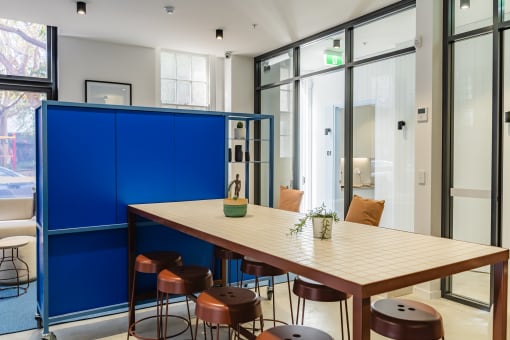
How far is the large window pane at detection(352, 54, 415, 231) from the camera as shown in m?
4.31

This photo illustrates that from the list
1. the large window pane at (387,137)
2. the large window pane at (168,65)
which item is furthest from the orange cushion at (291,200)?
the large window pane at (168,65)

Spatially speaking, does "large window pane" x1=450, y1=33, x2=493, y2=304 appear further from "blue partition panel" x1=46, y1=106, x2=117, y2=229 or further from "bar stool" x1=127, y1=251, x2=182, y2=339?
"blue partition panel" x1=46, y1=106, x2=117, y2=229

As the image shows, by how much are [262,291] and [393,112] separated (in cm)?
232

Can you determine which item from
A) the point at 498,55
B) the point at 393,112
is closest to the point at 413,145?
the point at 393,112

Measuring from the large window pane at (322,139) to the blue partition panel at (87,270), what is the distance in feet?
9.45

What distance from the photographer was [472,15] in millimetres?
3703

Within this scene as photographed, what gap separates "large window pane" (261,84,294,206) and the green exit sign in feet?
2.62

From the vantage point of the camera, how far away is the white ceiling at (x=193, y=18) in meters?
4.38

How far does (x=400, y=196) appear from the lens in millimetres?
4422

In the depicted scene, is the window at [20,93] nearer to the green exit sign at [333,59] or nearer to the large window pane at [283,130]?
the large window pane at [283,130]

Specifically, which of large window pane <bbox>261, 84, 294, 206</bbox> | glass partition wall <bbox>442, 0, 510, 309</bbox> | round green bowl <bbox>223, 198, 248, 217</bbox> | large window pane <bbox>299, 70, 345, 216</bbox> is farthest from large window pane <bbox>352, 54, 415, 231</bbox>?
round green bowl <bbox>223, 198, 248, 217</bbox>

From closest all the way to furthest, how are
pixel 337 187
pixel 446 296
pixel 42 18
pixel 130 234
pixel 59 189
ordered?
1. pixel 59 189
2. pixel 130 234
3. pixel 446 296
4. pixel 42 18
5. pixel 337 187

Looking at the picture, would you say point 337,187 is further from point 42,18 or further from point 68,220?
point 42,18

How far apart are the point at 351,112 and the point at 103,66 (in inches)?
136
